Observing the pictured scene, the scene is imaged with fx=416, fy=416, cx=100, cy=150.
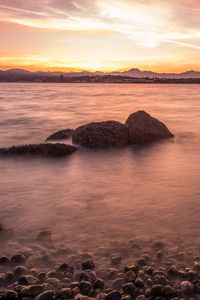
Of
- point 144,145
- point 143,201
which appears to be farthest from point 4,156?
point 143,201

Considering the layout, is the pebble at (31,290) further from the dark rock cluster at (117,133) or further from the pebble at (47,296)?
the dark rock cluster at (117,133)

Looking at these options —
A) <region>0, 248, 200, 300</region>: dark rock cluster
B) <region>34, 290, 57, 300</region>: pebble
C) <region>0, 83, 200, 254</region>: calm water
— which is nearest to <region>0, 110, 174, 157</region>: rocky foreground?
<region>0, 83, 200, 254</region>: calm water

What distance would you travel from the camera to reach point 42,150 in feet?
43.2

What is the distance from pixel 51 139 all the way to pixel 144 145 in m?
4.09

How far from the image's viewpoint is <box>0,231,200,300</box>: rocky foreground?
16.2 ft

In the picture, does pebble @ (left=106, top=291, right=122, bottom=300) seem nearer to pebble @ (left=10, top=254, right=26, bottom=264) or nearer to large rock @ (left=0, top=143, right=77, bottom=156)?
pebble @ (left=10, top=254, right=26, bottom=264)

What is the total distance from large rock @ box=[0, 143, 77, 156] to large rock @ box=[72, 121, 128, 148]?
1316mm

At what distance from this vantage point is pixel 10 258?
5.85m

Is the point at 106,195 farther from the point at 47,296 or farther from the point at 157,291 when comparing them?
the point at 47,296

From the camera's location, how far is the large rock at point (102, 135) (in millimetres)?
14664

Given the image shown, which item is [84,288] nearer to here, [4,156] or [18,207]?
[18,207]

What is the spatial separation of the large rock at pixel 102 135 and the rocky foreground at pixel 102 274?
847 centimetres

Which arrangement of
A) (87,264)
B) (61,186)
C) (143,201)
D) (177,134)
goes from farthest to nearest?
(177,134) → (61,186) → (143,201) → (87,264)

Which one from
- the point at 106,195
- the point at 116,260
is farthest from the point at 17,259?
the point at 106,195
